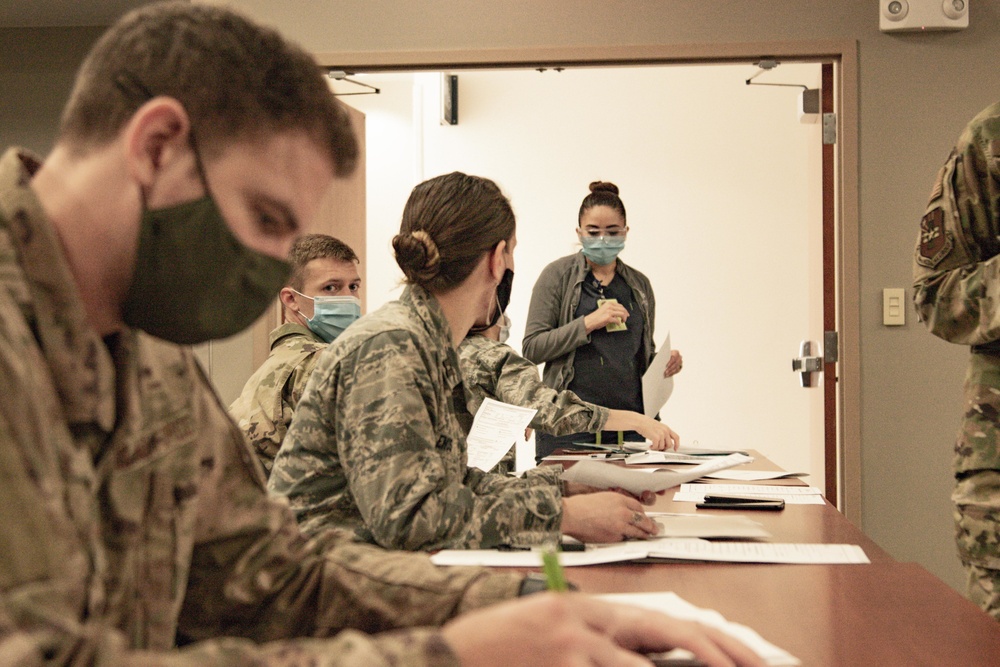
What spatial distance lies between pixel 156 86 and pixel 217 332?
20 centimetres

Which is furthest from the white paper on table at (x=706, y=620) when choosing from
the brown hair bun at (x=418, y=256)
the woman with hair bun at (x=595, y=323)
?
the woman with hair bun at (x=595, y=323)

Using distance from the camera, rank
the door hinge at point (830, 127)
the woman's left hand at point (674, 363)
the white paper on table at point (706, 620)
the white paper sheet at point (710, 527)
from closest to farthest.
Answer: the white paper on table at point (706, 620), the white paper sheet at point (710, 527), the woman's left hand at point (674, 363), the door hinge at point (830, 127)

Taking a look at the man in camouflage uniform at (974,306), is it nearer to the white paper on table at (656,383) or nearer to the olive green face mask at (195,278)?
the white paper on table at (656,383)

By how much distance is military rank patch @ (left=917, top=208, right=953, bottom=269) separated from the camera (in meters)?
1.75

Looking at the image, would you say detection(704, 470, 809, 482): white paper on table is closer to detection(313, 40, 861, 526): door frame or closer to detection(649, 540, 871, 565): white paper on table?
detection(649, 540, 871, 565): white paper on table

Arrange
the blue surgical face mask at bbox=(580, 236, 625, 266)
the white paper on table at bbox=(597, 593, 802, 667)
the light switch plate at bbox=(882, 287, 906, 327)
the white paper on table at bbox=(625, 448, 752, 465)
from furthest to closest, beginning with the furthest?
the blue surgical face mask at bbox=(580, 236, 625, 266)
the light switch plate at bbox=(882, 287, 906, 327)
the white paper on table at bbox=(625, 448, 752, 465)
the white paper on table at bbox=(597, 593, 802, 667)

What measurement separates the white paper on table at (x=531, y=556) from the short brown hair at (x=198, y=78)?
75 centimetres

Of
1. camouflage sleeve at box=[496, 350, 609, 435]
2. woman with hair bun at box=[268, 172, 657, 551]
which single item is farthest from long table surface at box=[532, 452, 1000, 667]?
camouflage sleeve at box=[496, 350, 609, 435]

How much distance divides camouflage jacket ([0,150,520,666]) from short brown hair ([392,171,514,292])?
748mm

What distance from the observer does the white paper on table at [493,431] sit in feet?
6.42

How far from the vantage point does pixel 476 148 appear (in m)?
6.05

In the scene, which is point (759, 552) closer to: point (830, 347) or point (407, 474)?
point (407, 474)

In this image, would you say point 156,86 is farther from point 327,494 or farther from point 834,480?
point 834,480

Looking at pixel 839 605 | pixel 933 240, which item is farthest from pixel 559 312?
pixel 839 605
